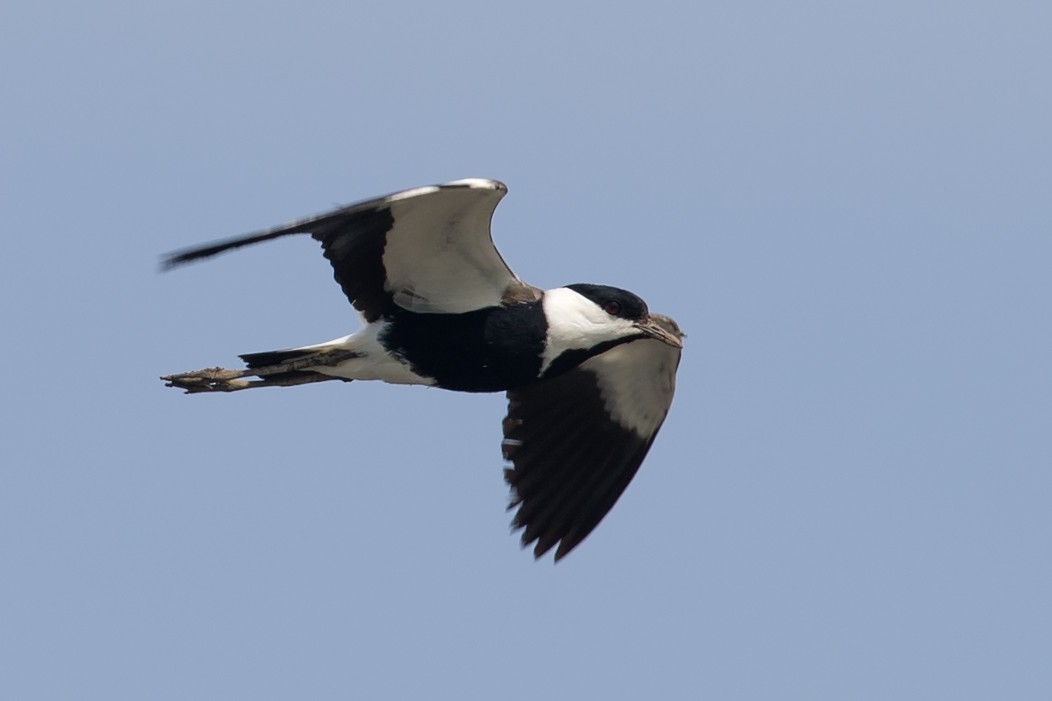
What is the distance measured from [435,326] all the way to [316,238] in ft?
3.67

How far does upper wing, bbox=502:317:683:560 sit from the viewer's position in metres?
14.3

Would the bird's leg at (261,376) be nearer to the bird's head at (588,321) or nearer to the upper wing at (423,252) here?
the upper wing at (423,252)

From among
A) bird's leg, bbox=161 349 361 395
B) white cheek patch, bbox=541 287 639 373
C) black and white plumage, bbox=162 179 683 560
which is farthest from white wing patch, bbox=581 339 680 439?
bird's leg, bbox=161 349 361 395

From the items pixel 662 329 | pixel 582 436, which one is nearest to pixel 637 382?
pixel 582 436

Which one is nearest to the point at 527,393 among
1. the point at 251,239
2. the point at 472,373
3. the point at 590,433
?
the point at 590,433

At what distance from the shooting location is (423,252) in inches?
497

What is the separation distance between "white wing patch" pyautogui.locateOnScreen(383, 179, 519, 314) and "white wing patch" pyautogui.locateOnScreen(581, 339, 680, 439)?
6.12 ft

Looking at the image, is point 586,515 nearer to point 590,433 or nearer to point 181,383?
point 590,433

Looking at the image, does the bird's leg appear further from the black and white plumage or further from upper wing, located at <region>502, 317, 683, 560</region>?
upper wing, located at <region>502, 317, 683, 560</region>

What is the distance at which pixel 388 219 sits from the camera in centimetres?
1225

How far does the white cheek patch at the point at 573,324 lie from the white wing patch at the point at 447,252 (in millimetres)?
366

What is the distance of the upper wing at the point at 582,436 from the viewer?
14281mm

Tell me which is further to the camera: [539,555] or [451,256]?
[539,555]

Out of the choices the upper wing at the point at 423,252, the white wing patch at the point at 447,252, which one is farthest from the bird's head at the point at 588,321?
the white wing patch at the point at 447,252
